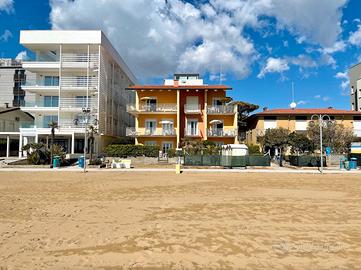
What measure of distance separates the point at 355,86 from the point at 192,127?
41.3 meters

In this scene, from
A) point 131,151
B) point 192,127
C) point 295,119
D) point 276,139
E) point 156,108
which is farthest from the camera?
point 295,119

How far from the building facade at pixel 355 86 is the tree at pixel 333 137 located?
24.8 metres

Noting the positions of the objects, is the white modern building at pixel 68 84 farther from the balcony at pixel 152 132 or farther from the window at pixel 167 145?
the window at pixel 167 145

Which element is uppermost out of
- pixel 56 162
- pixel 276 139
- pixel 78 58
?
pixel 78 58

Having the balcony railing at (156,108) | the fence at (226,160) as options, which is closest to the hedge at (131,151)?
the fence at (226,160)

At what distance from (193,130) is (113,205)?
109 ft

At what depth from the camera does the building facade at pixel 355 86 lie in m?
62.4

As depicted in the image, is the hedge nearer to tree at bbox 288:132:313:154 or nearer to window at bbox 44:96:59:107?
window at bbox 44:96:59:107

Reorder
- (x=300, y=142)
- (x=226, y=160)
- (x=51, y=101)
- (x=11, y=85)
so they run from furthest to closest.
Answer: (x=11, y=85) → (x=51, y=101) → (x=300, y=142) → (x=226, y=160)

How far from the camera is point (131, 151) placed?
39.1 metres

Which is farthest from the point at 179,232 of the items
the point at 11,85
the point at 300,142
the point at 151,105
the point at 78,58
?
the point at 11,85

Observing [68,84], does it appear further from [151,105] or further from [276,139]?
[276,139]

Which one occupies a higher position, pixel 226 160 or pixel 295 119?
pixel 295 119

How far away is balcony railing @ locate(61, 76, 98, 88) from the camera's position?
147ft
